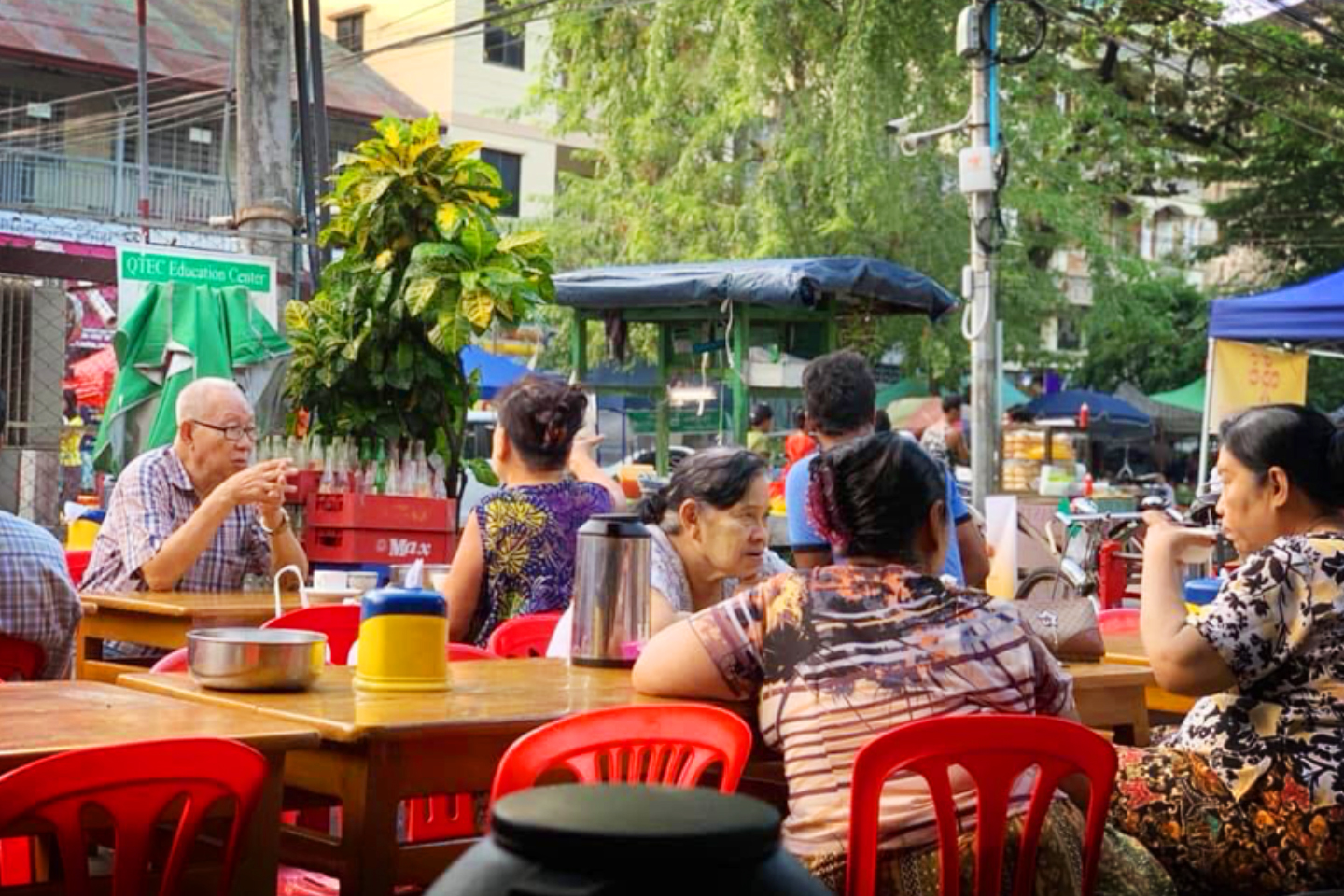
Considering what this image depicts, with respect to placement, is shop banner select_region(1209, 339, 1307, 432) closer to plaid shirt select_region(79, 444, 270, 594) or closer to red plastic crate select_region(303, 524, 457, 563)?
red plastic crate select_region(303, 524, 457, 563)

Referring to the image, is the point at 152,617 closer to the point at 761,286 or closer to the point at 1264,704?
the point at 1264,704

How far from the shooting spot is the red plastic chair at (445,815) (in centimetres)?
503

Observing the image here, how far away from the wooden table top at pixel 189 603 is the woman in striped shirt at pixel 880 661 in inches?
111

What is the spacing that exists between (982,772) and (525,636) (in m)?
2.31

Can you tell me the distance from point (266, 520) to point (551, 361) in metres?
22.0

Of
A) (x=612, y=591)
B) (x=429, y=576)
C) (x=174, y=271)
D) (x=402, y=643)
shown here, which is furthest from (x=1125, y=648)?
(x=174, y=271)

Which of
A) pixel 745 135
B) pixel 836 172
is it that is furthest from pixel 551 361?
pixel 836 172

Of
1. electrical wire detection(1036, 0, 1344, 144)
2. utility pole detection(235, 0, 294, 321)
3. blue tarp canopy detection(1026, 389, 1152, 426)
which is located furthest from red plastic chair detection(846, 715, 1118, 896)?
blue tarp canopy detection(1026, 389, 1152, 426)

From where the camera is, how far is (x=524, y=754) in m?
3.34

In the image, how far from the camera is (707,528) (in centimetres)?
502

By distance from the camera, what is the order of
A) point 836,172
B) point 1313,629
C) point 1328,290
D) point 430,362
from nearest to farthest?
point 1313,629, point 430,362, point 1328,290, point 836,172

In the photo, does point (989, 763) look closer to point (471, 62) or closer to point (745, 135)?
point (745, 135)

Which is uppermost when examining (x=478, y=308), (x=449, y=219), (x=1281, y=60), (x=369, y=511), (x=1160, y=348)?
(x=1281, y=60)

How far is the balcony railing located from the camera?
1003 inches
